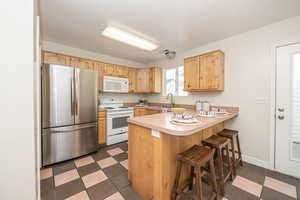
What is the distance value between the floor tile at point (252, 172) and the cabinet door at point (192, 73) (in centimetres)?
178

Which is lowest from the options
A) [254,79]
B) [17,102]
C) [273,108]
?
[273,108]

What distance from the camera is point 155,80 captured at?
4.00 metres

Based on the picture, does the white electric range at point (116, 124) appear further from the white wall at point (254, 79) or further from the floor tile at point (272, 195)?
the floor tile at point (272, 195)

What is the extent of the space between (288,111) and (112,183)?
3040mm

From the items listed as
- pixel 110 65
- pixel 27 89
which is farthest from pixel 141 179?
pixel 110 65

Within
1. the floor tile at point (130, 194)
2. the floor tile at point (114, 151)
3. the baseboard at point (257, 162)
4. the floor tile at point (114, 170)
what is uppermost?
the baseboard at point (257, 162)

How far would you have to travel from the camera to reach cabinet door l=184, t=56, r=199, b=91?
2.76 meters

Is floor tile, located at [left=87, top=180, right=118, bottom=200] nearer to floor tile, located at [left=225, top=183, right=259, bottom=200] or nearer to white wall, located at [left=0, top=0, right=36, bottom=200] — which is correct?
white wall, located at [left=0, top=0, right=36, bottom=200]

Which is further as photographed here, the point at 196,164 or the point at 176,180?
the point at 176,180

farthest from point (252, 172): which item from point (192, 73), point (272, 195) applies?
point (192, 73)

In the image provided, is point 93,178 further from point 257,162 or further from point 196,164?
point 257,162

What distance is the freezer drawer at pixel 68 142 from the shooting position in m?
2.11

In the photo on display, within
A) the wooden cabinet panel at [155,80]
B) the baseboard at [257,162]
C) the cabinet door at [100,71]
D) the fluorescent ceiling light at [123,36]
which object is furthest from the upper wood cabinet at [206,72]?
the cabinet door at [100,71]

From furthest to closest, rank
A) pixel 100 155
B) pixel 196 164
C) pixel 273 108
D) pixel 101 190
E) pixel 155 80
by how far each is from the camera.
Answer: pixel 155 80 → pixel 100 155 → pixel 273 108 → pixel 101 190 → pixel 196 164
